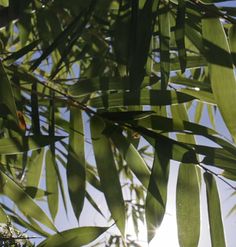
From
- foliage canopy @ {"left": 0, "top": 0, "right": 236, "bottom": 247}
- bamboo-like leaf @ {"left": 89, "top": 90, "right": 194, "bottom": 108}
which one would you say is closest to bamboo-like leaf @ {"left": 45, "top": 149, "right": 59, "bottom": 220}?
foliage canopy @ {"left": 0, "top": 0, "right": 236, "bottom": 247}

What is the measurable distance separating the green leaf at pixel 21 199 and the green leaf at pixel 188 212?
275mm

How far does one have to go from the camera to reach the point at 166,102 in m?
1.06

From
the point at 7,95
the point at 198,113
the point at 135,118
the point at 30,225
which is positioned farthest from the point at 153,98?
the point at 198,113

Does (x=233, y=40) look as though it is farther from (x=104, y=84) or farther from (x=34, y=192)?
(x=34, y=192)

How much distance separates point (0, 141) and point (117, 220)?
272mm

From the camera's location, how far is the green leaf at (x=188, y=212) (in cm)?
100

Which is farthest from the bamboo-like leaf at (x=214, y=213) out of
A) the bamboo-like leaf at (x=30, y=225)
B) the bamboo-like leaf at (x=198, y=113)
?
the bamboo-like leaf at (x=198, y=113)

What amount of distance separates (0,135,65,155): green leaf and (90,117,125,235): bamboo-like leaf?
0.11m

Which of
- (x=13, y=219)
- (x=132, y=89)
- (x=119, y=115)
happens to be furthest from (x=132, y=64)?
(x=13, y=219)

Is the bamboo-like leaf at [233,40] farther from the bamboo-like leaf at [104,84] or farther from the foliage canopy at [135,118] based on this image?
the bamboo-like leaf at [104,84]

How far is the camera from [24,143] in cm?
104

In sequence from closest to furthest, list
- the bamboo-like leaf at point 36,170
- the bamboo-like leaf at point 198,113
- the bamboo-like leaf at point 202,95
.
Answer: the bamboo-like leaf at point 202,95, the bamboo-like leaf at point 36,170, the bamboo-like leaf at point 198,113

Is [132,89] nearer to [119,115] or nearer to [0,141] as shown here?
[119,115]

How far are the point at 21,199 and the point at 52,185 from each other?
16 centimetres
